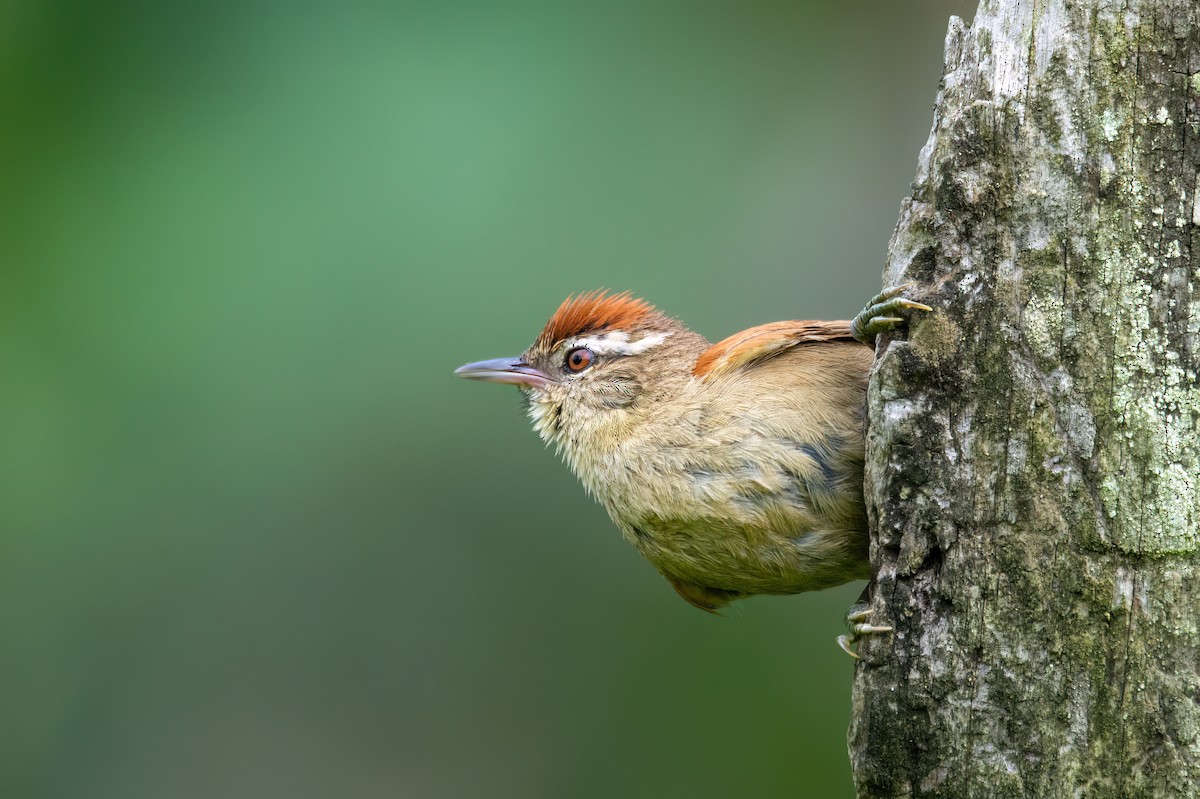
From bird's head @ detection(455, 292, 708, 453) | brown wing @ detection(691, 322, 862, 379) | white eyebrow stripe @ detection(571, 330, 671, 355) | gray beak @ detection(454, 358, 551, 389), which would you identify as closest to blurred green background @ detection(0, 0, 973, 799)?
gray beak @ detection(454, 358, 551, 389)

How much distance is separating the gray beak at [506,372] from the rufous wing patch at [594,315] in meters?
0.13

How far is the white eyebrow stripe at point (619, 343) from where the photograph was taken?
4.50 meters

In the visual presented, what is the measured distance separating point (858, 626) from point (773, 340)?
1.23 metres

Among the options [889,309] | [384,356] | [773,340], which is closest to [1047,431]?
[889,309]

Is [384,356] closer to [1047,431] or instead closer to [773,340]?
[773,340]

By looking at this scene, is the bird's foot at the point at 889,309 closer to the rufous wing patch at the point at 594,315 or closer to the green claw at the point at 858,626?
the green claw at the point at 858,626

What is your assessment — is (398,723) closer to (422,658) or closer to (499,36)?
(422,658)

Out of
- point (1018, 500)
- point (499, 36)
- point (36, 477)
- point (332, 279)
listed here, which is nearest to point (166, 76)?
point (332, 279)

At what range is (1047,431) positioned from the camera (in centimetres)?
259

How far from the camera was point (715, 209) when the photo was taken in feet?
20.5

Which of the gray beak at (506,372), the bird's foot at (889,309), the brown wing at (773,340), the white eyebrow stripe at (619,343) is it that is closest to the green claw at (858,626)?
the bird's foot at (889,309)

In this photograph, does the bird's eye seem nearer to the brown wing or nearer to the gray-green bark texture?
the brown wing

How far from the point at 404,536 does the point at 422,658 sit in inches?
31.4

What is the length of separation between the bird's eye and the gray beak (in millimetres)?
126
